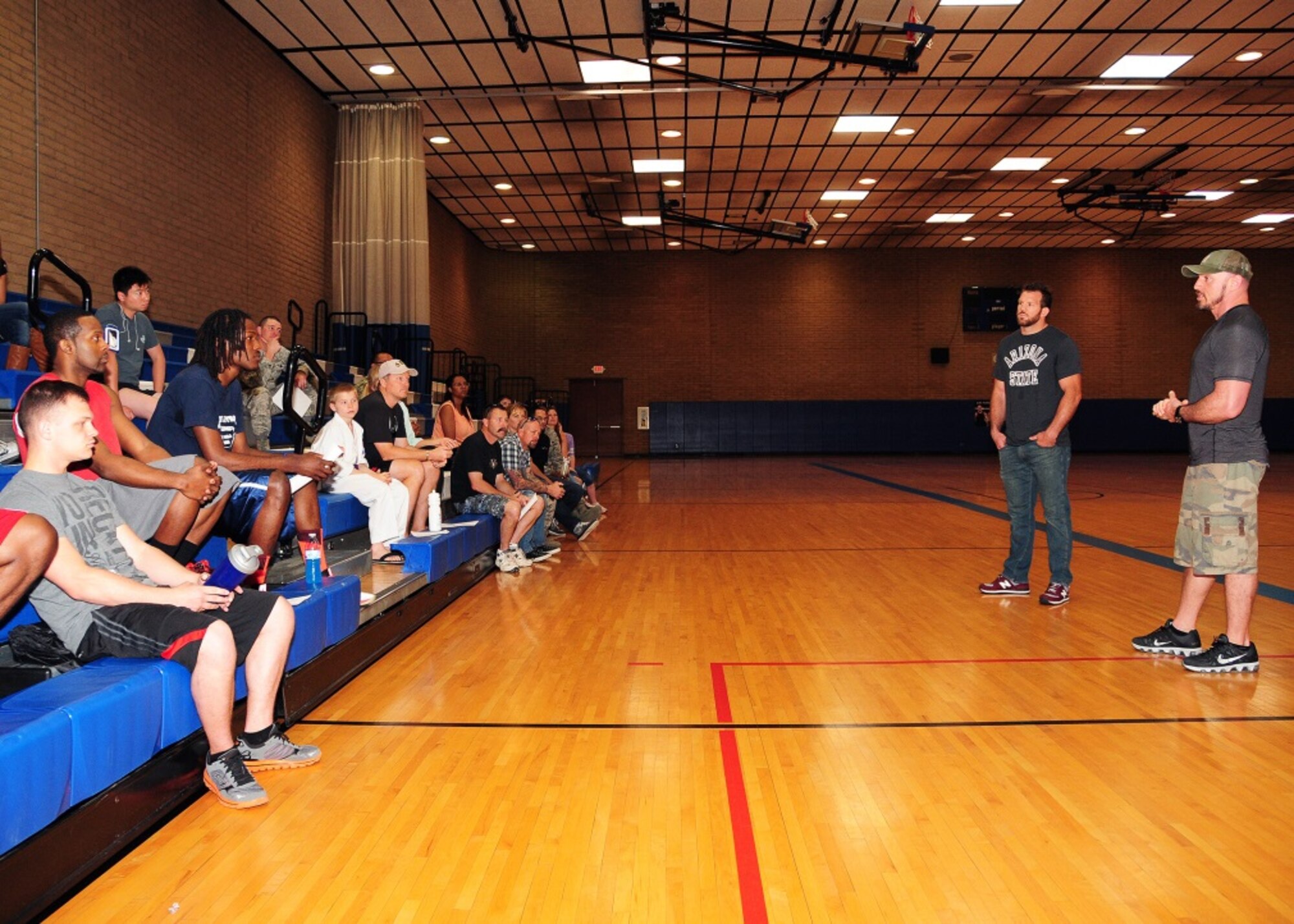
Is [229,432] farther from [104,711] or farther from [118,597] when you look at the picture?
[104,711]

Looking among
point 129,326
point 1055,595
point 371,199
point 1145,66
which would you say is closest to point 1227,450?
point 1055,595

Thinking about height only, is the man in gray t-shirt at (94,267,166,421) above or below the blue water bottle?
above

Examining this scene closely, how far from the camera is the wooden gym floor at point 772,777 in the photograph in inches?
76.4

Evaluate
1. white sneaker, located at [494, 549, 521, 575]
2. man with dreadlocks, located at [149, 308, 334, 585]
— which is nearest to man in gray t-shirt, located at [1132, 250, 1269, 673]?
man with dreadlocks, located at [149, 308, 334, 585]

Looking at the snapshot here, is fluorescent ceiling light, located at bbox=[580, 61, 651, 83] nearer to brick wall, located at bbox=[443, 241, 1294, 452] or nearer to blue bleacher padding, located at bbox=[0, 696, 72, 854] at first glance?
blue bleacher padding, located at bbox=[0, 696, 72, 854]

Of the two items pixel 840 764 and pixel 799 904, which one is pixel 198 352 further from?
pixel 799 904

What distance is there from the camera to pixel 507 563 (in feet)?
20.2

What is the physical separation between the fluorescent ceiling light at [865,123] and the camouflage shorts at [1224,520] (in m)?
9.40

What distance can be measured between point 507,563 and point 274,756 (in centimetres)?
352

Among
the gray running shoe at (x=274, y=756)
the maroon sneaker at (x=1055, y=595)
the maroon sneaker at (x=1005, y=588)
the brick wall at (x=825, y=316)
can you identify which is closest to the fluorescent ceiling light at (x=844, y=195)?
the brick wall at (x=825, y=316)

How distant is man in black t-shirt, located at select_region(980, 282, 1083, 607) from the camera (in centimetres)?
462

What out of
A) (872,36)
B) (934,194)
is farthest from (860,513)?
(934,194)

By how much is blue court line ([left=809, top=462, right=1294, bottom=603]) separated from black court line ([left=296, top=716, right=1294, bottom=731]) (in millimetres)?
1909

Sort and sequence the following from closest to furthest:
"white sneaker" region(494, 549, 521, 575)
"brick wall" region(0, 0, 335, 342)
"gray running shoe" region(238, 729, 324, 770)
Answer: "gray running shoe" region(238, 729, 324, 770)
"white sneaker" region(494, 549, 521, 575)
"brick wall" region(0, 0, 335, 342)
